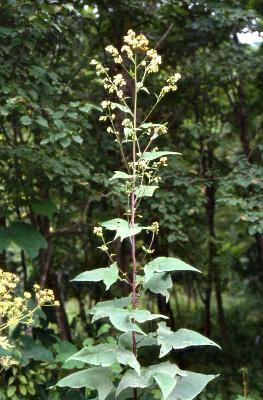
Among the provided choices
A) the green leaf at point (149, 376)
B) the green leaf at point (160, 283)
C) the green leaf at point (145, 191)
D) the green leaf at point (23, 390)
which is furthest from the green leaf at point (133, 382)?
the green leaf at point (23, 390)

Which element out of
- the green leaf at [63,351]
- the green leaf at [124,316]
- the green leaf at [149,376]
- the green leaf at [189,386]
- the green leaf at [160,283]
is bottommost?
the green leaf at [63,351]

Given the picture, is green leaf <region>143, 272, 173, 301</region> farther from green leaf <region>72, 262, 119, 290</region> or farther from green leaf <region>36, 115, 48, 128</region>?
green leaf <region>36, 115, 48, 128</region>

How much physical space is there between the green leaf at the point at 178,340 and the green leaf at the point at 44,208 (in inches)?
61.8

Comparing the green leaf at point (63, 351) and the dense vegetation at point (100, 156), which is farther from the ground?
the dense vegetation at point (100, 156)

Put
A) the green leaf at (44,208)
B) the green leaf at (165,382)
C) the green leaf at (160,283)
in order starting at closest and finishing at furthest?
the green leaf at (165,382) → the green leaf at (160,283) → the green leaf at (44,208)

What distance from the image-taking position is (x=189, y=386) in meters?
1.74

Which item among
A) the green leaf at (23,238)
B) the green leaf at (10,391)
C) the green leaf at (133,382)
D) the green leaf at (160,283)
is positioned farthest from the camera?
the green leaf at (23,238)

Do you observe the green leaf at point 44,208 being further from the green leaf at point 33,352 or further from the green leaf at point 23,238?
the green leaf at point 33,352

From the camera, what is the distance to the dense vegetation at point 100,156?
297 cm

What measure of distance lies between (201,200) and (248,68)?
1163mm

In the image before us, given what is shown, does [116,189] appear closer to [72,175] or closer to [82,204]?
[72,175]

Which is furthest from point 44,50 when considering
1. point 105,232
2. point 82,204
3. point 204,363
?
point 204,363

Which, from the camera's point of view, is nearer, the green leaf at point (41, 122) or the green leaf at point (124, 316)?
the green leaf at point (124, 316)

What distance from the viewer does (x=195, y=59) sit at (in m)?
4.41
